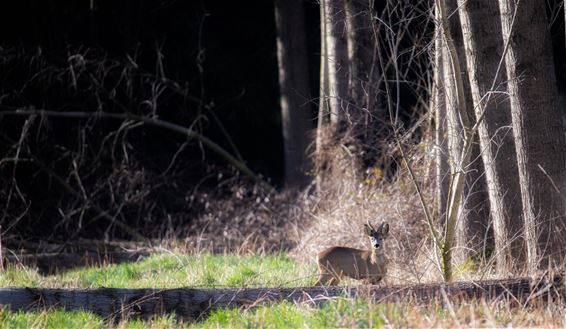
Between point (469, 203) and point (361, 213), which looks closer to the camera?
point (469, 203)

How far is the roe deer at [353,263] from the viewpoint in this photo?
1015cm

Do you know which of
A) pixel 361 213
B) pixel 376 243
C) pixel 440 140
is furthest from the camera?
pixel 361 213

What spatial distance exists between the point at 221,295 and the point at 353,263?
2293 mm

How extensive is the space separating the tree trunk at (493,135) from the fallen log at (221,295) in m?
1.63

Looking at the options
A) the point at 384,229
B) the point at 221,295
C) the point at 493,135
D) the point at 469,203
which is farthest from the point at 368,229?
the point at 221,295

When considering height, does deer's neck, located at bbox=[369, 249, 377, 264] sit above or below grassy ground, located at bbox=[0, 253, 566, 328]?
above

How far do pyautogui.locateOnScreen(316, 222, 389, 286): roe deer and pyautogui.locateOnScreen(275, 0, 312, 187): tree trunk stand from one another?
965 cm

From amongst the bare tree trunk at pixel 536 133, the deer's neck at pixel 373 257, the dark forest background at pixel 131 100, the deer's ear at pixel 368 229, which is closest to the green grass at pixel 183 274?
the deer's neck at pixel 373 257

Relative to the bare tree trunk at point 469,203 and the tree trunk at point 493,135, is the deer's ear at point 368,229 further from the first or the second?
the tree trunk at point 493,135

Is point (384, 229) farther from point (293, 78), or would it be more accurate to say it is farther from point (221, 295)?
point (293, 78)

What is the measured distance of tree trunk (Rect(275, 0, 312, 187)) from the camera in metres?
20.2

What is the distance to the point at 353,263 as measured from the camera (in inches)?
405

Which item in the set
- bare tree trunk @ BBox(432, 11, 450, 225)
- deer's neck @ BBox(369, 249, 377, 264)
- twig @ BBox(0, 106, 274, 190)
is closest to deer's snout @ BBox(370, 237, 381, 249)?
deer's neck @ BBox(369, 249, 377, 264)

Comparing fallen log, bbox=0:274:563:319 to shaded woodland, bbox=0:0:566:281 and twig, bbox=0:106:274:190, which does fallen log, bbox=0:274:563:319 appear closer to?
shaded woodland, bbox=0:0:566:281
